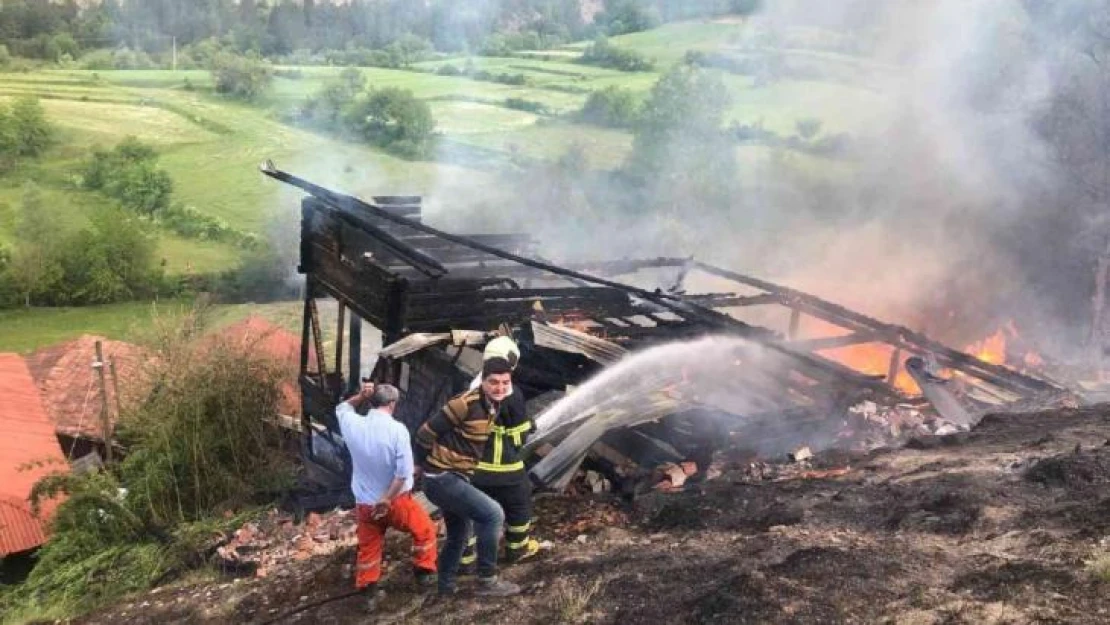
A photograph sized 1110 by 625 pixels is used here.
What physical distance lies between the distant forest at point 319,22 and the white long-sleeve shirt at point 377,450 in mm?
45500

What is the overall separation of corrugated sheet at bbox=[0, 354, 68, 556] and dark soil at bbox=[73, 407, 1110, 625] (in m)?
9.84

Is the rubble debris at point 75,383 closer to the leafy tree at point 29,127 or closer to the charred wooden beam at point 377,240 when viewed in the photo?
the charred wooden beam at point 377,240

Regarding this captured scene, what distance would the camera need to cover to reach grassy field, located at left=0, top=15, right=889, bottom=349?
46.3 meters

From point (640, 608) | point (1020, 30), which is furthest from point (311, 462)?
point (1020, 30)

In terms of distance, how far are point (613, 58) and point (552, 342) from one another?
58203mm

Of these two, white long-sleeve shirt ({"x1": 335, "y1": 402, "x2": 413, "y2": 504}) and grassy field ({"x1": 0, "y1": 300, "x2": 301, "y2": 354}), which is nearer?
white long-sleeve shirt ({"x1": 335, "y1": 402, "x2": 413, "y2": 504})

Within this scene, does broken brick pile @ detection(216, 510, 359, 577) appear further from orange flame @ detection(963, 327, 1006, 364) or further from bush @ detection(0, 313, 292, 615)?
orange flame @ detection(963, 327, 1006, 364)

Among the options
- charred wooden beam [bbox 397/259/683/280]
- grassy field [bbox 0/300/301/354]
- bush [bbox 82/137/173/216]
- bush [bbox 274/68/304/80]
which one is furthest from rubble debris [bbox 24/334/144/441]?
bush [bbox 274/68/304/80]

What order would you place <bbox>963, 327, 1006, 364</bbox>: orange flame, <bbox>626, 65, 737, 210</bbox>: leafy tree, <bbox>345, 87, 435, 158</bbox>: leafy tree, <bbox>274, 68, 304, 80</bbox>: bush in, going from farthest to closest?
1. <bbox>274, 68, 304, 80</bbox>: bush
2. <bbox>345, 87, 435, 158</bbox>: leafy tree
3. <bbox>626, 65, 737, 210</bbox>: leafy tree
4. <bbox>963, 327, 1006, 364</bbox>: orange flame

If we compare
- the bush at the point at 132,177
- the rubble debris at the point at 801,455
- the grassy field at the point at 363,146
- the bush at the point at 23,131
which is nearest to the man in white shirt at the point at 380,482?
→ the rubble debris at the point at 801,455

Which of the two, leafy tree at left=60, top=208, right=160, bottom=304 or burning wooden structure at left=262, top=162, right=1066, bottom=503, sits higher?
burning wooden structure at left=262, top=162, right=1066, bottom=503

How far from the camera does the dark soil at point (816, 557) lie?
4953 mm

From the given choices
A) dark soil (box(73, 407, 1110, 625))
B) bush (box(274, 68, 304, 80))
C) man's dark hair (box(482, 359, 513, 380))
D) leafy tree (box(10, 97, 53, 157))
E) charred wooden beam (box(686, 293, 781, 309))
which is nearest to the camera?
dark soil (box(73, 407, 1110, 625))

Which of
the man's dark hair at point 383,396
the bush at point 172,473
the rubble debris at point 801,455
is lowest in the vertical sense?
the bush at point 172,473
